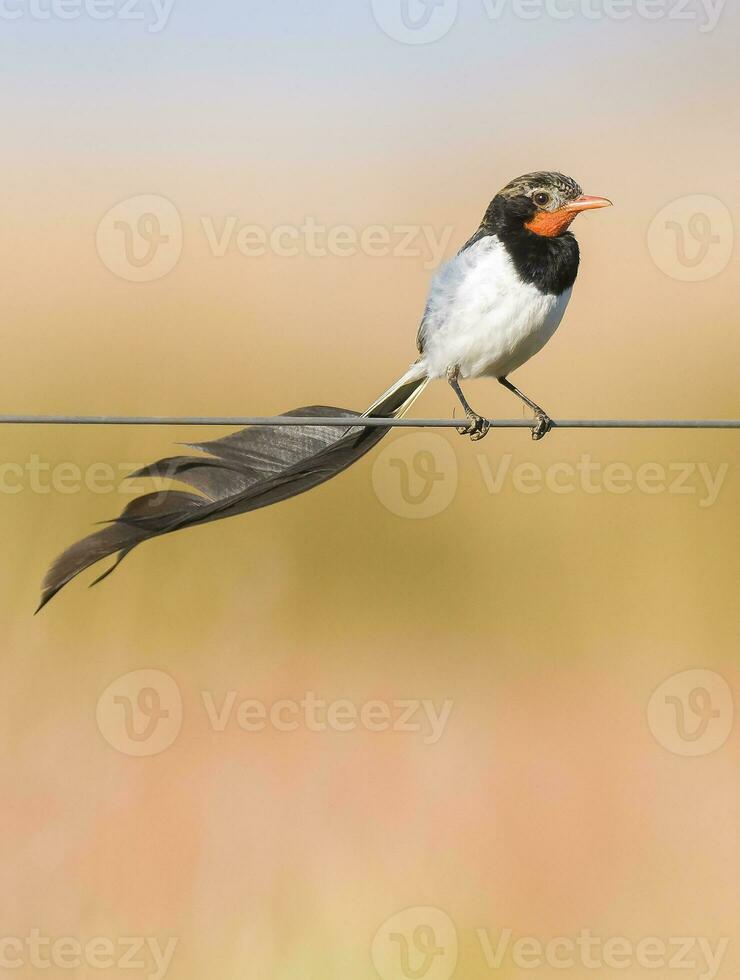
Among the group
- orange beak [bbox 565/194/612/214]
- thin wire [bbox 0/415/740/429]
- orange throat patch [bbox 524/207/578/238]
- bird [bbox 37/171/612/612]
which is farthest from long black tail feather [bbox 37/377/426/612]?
orange beak [bbox 565/194/612/214]

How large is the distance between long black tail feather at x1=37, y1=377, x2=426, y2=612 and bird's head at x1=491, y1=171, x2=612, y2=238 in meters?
0.83

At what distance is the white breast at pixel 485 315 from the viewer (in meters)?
4.08

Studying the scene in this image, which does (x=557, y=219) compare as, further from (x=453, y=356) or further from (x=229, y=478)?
(x=229, y=478)

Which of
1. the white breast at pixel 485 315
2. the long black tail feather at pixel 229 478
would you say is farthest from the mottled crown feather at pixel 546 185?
the long black tail feather at pixel 229 478

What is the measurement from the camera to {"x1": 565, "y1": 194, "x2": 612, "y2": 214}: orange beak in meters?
4.05

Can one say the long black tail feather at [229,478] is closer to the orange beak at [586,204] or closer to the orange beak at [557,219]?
the orange beak at [557,219]

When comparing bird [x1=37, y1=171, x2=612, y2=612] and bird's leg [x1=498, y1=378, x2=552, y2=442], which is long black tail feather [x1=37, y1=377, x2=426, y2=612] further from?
bird's leg [x1=498, y1=378, x2=552, y2=442]

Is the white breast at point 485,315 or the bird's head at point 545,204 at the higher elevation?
the bird's head at point 545,204

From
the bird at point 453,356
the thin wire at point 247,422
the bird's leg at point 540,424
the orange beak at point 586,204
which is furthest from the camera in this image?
the orange beak at point 586,204

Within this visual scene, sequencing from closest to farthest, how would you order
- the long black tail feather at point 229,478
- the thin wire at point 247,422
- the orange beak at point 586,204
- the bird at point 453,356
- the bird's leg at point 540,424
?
1. the thin wire at point 247,422
2. the long black tail feather at point 229,478
3. the bird at point 453,356
4. the bird's leg at point 540,424
5. the orange beak at point 586,204

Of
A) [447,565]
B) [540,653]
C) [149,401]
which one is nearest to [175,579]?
[149,401]

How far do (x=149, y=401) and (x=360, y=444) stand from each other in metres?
5.24

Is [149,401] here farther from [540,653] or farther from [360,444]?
[360,444]

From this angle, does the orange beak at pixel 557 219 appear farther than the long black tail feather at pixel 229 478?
Yes
